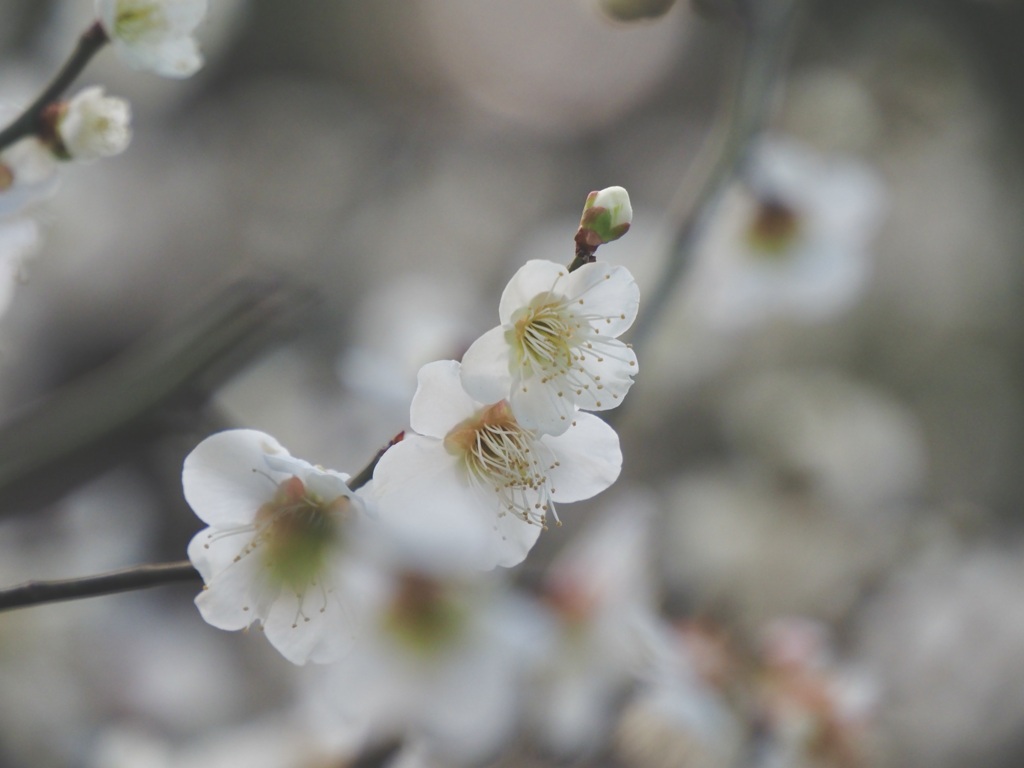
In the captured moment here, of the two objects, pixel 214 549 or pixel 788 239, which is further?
pixel 788 239

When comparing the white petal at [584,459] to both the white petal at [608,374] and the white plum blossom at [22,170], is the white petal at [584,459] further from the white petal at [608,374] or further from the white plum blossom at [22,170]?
the white plum blossom at [22,170]

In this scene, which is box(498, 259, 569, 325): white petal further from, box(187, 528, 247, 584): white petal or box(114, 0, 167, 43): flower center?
box(114, 0, 167, 43): flower center

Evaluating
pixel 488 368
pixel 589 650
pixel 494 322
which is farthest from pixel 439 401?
pixel 494 322

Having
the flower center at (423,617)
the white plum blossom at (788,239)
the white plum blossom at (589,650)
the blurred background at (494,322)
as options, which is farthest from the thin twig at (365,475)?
the white plum blossom at (788,239)

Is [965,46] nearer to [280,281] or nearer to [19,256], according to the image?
[280,281]

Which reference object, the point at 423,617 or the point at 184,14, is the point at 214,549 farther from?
the point at 423,617

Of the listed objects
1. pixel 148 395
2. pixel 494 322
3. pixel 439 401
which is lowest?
pixel 494 322
